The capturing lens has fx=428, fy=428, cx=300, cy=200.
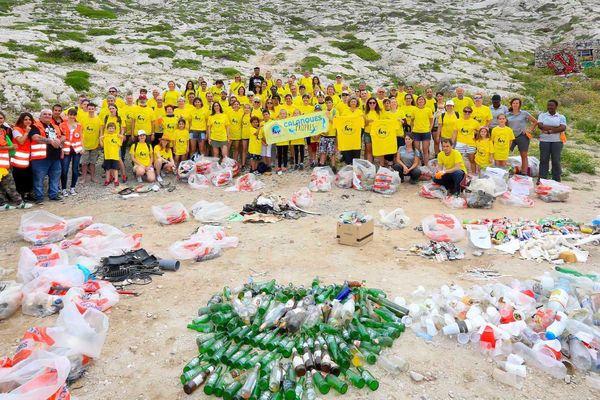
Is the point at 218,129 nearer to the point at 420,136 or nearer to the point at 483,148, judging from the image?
the point at 420,136

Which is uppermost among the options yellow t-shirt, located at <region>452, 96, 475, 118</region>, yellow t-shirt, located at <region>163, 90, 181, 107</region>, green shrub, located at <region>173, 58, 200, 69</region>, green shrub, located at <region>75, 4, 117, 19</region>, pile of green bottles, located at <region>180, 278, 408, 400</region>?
green shrub, located at <region>75, 4, 117, 19</region>

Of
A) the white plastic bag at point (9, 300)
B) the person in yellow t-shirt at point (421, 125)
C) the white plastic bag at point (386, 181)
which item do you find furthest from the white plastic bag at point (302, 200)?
the white plastic bag at point (9, 300)

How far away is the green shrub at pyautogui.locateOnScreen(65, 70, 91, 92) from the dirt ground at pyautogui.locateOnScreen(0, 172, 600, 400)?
1011cm

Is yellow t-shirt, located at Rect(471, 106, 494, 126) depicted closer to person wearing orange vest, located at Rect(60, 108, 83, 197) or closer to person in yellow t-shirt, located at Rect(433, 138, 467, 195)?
person in yellow t-shirt, located at Rect(433, 138, 467, 195)

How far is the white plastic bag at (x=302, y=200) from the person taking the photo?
29.8ft

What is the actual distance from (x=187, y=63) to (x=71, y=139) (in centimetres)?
1974

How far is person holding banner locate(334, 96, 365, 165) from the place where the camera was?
35.7 ft

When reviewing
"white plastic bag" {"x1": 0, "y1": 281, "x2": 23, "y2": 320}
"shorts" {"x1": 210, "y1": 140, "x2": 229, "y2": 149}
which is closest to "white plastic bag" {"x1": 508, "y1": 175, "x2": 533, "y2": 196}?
"shorts" {"x1": 210, "y1": 140, "x2": 229, "y2": 149}

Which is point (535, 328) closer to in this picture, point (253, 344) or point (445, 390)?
point (445, 390)

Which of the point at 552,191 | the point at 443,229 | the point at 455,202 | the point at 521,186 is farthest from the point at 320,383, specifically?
the point at 552,191

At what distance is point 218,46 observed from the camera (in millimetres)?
35625

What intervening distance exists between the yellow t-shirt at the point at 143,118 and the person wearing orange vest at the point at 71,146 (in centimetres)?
144

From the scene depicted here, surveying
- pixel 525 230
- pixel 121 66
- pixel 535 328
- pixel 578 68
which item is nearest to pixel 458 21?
pixel 578 68

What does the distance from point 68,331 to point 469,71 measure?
31795mm
